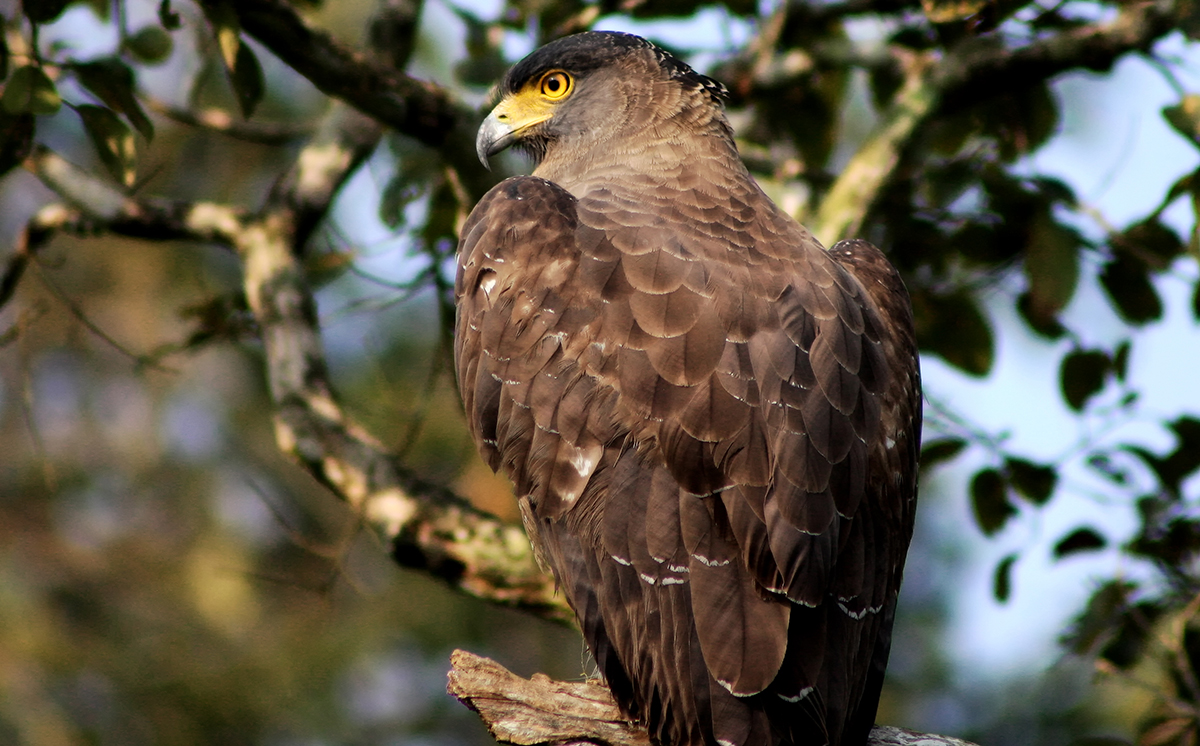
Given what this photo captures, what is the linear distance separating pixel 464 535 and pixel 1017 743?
782 cm

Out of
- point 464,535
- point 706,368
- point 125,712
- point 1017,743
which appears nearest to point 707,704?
point 706,368

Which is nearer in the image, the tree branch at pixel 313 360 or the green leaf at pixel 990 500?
the tree branch at pixel 313 360

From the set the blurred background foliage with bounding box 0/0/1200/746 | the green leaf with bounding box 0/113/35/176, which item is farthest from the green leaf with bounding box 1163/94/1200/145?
the green leaf with bounding box 0/113/35/176

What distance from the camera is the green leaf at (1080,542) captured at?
4.90 m

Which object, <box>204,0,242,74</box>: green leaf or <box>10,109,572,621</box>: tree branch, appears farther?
<box>10,109,572,621</box>: tree branch

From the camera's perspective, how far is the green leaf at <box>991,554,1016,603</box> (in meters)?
5.03

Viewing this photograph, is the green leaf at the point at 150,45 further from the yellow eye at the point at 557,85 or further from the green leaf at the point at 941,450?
the green leaf at the point at 941,450

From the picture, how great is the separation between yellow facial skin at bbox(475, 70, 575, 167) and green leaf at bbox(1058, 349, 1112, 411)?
244 centimetres

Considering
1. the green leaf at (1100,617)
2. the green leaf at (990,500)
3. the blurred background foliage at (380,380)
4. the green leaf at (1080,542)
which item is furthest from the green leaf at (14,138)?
the green leaf at (1100,617)

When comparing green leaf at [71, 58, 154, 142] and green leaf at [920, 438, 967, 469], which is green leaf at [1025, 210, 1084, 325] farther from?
green leaf at [71, 58, 154, 142]

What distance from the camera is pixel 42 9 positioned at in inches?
149

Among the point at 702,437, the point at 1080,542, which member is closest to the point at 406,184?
the point at 702,437

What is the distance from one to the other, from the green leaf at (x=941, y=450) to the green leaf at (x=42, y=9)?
3667mm

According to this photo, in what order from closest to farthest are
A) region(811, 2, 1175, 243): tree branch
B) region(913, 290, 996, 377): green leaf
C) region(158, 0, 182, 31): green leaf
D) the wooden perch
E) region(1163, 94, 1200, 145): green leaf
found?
the wooden perch, region(158, 0, 182, 31): green leaf, region(1163, 94, 1200, 145): green leaf, region(811, 2, 1175, 243): tree branch, region(913, 290, 996, 377): green leaf
